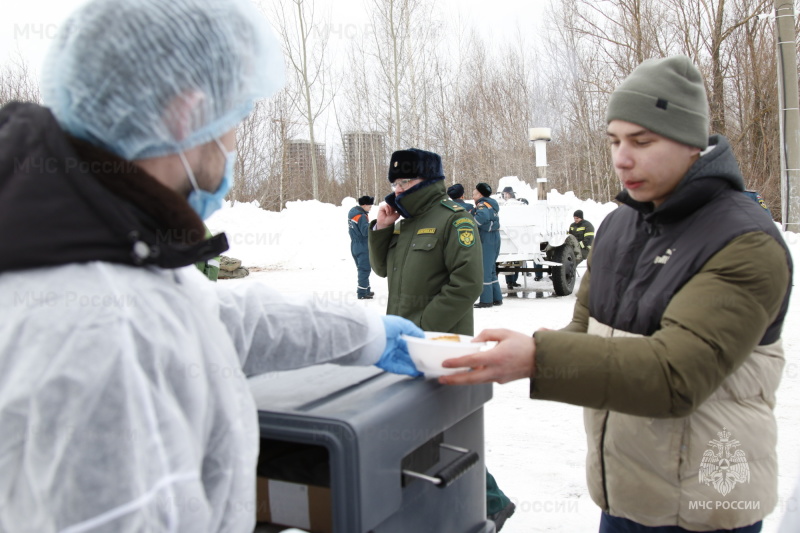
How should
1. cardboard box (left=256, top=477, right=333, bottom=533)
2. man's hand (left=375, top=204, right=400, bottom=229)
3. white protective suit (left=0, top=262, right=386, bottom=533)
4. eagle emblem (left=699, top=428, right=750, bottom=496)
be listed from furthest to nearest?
man's hand (left=375, top=204, right=400, bottom=229)
eagle emblem (left=699, top=428, right=750, bottom=496)
cardboard box (left=256, top=477, right=333, bottom=533)
white protective suit (left=0, top=262, right=386, bottom=533)

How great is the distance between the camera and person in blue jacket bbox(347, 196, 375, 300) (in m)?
11.2

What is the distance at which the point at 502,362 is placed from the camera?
5.16 ft

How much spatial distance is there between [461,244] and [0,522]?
2963 millimetres

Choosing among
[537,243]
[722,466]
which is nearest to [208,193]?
[722,466]

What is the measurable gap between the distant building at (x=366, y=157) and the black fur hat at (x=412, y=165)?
92.2ft

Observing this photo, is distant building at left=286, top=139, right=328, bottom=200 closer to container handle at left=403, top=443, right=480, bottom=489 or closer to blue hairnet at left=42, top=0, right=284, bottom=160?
container handle at left=403, top=443, right=480, bottom=489

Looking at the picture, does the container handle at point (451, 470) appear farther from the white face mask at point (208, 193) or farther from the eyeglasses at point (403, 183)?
the eyeglasses at point (403, 183)

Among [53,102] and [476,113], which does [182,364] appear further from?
[476,113]

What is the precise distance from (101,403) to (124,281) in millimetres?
178

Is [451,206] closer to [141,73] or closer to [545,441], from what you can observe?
[545,441]

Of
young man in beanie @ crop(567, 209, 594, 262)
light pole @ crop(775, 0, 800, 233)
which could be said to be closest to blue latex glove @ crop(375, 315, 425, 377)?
young man in beanie @ crop(567, 209, 594, 262)

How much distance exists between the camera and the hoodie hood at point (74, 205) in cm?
90

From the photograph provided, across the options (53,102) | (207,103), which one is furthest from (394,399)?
(53,102)

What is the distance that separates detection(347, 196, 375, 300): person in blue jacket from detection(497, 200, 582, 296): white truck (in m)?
2.28
